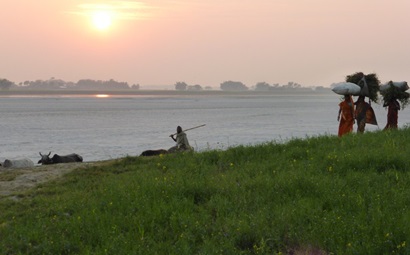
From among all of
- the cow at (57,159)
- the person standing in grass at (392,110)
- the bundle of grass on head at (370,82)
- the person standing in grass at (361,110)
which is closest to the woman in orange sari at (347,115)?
the person standing in grass at (361,110)

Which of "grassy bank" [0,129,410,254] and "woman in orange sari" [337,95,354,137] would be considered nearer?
"grassy bank" [0,129,410,254]

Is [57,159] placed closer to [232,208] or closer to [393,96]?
[232,208]

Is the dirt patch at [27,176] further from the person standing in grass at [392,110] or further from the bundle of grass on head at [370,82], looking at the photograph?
the person standing in grass at [392,110]

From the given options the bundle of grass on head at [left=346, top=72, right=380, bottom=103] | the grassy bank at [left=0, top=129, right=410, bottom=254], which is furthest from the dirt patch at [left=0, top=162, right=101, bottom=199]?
the bundle of grass on head at [left=346, top=72, right=380, bottom=103]

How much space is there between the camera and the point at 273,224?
25.4 feet

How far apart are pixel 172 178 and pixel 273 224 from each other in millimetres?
3401

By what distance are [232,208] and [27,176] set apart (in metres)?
6.77

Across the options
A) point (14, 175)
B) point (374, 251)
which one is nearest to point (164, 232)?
point (374, 251)

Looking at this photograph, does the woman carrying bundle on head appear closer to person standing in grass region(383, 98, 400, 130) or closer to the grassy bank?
person standing in grass region(383, 98, 400, 130)

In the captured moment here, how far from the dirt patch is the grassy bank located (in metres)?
0.61

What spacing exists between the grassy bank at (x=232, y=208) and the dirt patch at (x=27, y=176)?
2.01 feet

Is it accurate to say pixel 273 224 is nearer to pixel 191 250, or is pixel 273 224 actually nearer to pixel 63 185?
pixel 191 250

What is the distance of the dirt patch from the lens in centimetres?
1158

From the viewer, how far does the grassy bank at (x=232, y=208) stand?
24.0 feet
